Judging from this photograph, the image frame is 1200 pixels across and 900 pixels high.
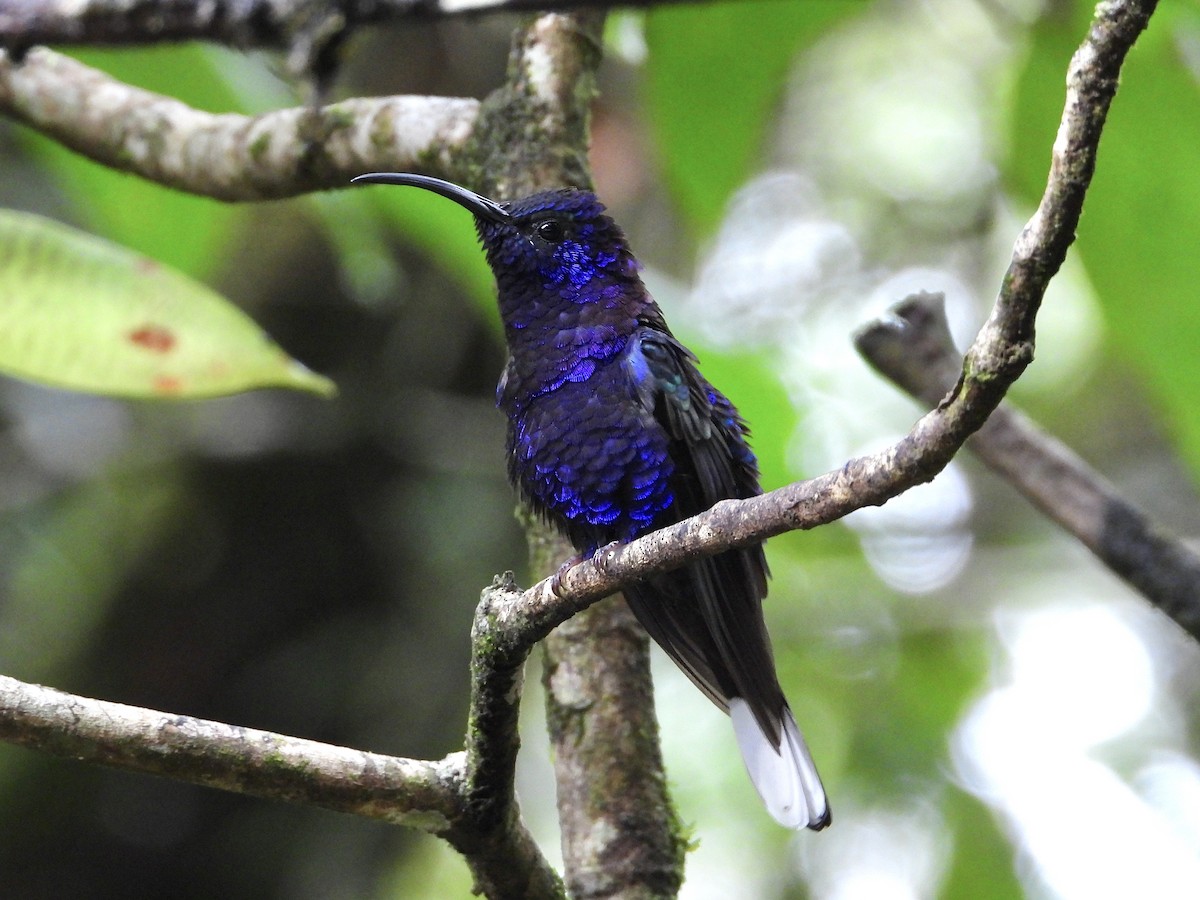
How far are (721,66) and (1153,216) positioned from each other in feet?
3.42

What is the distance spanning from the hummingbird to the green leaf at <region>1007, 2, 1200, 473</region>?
90 centimetres

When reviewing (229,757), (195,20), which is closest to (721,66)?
(195,20)

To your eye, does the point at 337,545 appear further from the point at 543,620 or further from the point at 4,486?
the point at 543,620

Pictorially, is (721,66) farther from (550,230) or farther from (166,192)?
(166,192)

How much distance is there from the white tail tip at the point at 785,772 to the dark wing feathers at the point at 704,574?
30 mm

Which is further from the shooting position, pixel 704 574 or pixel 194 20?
pixel 194 20

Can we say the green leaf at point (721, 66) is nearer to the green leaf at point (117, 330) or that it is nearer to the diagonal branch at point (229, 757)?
the green leaf at point (117, 330)

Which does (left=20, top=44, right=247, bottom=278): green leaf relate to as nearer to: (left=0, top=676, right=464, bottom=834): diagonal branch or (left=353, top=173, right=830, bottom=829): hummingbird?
(left=353, top=173, right=830, bottom=829): hummingbird

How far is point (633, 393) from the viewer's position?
2.79 meters

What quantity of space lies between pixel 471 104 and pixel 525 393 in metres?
0.70

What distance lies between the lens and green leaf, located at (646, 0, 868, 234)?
3.05 meters

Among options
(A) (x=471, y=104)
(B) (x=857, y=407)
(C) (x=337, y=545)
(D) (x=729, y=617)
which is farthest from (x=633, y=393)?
(B) (x=857, y=407)

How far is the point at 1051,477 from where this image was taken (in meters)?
3.04

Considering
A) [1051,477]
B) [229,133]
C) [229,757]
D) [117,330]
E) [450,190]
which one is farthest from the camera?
[229,133]
